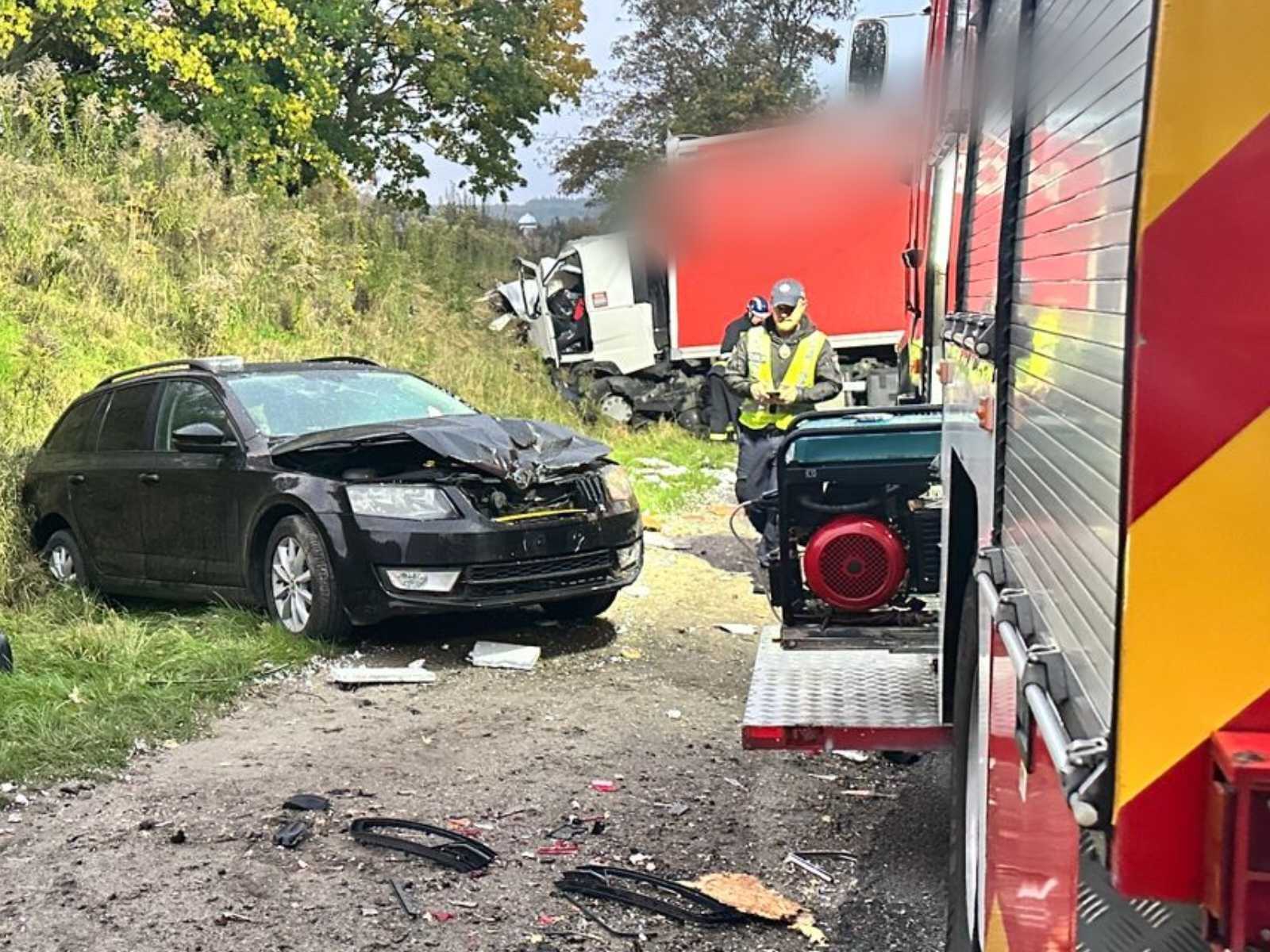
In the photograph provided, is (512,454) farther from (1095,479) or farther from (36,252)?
(36,252)

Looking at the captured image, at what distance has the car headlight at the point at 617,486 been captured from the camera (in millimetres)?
7355

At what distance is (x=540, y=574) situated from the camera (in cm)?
689

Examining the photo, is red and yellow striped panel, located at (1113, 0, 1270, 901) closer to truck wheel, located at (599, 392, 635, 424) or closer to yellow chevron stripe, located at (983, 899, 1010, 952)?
yellow chevron stripe, located at (983, 899, 1010, 952)

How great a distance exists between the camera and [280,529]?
23.0 ft

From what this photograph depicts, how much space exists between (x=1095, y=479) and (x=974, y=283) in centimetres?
160

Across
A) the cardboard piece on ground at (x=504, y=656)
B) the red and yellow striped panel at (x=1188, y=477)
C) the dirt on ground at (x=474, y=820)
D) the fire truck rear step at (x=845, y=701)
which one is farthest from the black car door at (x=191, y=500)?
the red and yellow striped panel at (x=1188, y=477)

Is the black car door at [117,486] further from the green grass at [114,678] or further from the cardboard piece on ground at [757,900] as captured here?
the cardboard piece on ground at [757,900]

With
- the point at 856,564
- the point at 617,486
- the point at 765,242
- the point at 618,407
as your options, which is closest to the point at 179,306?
the point at 618,407

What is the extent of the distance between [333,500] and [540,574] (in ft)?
3.74

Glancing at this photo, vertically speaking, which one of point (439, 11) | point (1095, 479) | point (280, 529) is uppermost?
point (439, 11)

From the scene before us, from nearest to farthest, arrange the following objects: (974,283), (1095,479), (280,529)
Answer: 1. (1095,479)
2. (974,283)
3. (280,529)

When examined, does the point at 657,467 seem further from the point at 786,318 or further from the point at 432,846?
the point at 432,846

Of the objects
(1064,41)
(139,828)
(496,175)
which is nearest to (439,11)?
(496,175)

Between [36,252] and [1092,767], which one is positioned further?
[36,252]
